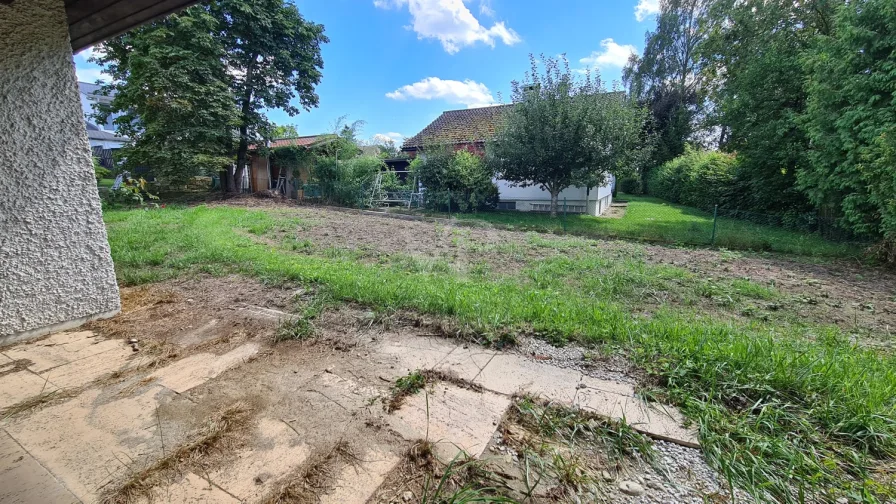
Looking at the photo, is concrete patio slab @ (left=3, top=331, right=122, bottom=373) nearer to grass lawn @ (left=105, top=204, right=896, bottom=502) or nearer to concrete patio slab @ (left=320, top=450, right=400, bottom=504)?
grass lawn @ (left=105, top=204, right=896, bottom=502)

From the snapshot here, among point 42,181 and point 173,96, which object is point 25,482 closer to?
point 42,181

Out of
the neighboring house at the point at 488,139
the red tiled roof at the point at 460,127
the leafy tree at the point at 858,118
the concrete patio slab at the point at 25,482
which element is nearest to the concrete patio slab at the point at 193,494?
the concrete patio slab at the point at 25,482

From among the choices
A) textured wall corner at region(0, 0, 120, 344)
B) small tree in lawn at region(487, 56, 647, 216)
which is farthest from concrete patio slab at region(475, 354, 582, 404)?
small tree in lawn at region(487, 56, 647, 216)

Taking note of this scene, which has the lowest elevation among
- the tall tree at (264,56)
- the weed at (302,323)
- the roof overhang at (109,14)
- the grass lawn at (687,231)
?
the weed at (302,323)

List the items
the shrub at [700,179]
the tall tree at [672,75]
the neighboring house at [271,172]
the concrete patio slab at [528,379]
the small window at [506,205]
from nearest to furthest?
1. the concrete patio slab at [528,379]
2. the shrub at [700,179]
3. the small window at [506,205]
4. the neighboring house at [271,172]
5. the tall tree at [672,75]

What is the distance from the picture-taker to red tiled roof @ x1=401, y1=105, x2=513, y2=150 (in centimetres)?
1636

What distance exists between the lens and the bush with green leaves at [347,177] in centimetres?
1527

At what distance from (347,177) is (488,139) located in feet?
21.7

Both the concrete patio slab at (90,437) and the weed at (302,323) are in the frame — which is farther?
the weed at (302,323)

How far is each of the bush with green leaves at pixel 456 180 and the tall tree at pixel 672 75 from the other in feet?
50.0

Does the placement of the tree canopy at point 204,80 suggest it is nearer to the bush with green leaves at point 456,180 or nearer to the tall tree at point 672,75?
the bush with green leaves at point 456,180

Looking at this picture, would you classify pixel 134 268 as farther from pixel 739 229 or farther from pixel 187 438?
pixel 739 229

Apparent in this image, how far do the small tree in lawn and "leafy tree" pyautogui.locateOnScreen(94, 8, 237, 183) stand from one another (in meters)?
12.0

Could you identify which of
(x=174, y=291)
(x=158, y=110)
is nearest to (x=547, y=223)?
(x=174, y=291)
